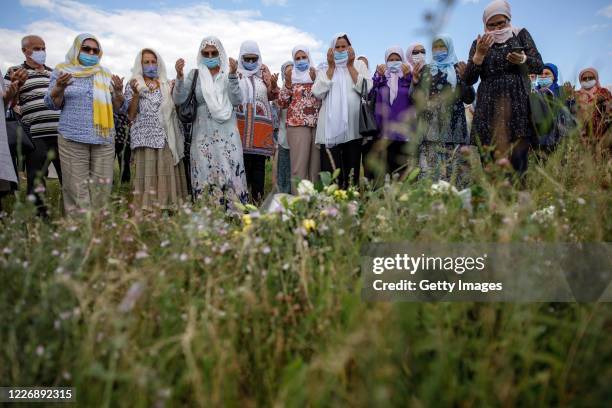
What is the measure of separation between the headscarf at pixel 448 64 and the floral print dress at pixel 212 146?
6.47 ft

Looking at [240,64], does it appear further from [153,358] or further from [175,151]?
[153,358]

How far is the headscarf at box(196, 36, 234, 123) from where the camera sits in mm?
4863

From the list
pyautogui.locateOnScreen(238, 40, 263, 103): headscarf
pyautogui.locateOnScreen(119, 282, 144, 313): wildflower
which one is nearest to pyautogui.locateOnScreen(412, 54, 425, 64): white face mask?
pyautogui.locateOnScreen(238, 40, 263, 103): headscarf

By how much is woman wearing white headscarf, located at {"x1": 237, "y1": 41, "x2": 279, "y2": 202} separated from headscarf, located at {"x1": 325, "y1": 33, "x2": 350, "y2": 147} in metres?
0.73

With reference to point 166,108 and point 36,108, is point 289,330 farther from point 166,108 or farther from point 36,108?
point 36,108

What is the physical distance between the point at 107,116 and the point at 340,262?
331 centimetres

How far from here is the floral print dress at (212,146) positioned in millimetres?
4910

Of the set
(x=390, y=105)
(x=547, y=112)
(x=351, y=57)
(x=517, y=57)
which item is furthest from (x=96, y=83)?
(x=547, y=112)

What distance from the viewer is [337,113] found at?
5.02 m

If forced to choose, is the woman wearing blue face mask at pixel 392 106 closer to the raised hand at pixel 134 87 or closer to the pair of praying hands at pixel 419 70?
the pair of praying hands at pixel 419 70

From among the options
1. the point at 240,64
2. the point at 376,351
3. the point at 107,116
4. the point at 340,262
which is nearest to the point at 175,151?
the point at 107,116

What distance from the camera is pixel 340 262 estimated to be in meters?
2.09

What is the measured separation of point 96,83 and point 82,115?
0.37 m

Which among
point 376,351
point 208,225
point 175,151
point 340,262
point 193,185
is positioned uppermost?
point 175,151
